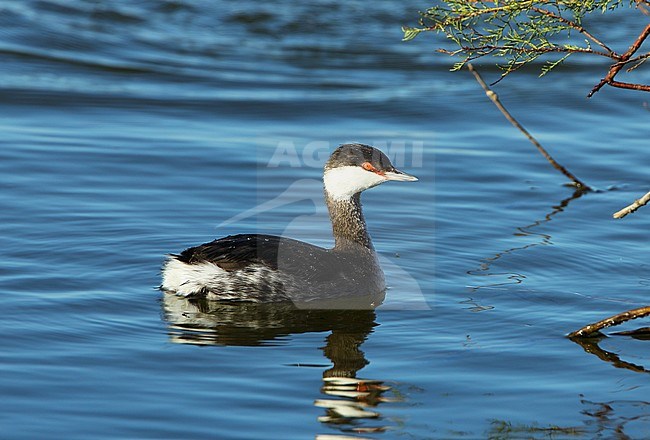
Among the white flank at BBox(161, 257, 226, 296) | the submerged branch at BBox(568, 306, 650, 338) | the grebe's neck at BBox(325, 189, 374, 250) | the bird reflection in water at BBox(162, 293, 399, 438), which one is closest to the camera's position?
the bird reflection in water at BBox(162, 293, 399, 438)

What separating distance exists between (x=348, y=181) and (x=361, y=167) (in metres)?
0.17

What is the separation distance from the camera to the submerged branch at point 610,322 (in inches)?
273

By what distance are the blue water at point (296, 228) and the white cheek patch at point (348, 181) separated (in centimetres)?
77

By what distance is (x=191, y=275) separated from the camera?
8.03m

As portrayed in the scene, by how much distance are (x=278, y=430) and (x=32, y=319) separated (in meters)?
2.37

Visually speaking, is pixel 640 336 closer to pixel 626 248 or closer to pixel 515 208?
pixel 626 248

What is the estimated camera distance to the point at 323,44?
59.7 ft

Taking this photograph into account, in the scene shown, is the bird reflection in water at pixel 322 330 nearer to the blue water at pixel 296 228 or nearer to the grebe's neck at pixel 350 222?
the blue water at pixel 296 228

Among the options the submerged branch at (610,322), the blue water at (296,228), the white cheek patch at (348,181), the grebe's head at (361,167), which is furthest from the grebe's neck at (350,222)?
the submerged branch at (610,322)

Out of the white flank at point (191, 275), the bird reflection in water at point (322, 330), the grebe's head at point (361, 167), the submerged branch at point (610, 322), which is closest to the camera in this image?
the bird reflection in water at point (322, 330)

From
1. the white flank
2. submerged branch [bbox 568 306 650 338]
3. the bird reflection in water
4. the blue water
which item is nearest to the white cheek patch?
the blue water

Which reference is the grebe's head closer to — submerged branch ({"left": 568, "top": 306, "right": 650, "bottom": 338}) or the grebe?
the grebe

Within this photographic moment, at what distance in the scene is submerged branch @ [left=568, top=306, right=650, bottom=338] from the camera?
6.94 meters

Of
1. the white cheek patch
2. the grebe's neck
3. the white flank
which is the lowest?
the white flank
